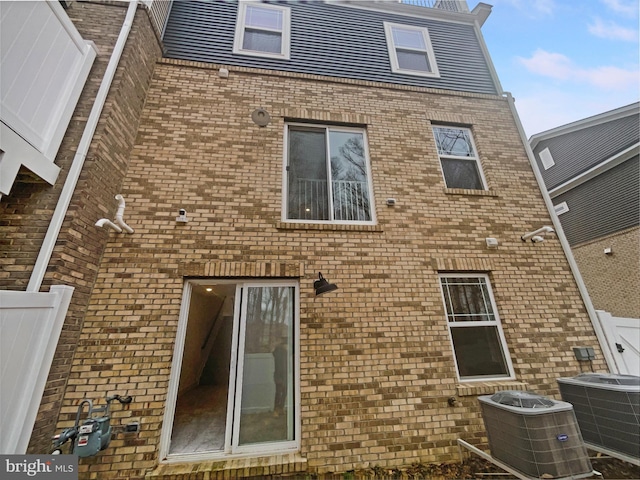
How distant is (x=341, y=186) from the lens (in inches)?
175

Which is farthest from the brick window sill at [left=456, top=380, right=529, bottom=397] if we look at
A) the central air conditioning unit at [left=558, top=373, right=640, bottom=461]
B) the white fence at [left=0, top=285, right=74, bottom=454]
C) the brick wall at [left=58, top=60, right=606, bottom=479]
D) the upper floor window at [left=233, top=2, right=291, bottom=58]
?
the upper floor window at [left=233, top=2, right=291, bottom=58]

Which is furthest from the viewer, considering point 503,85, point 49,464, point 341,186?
point 503,85

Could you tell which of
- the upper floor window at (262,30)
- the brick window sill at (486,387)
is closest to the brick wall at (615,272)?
the brick window sill at (486,387)

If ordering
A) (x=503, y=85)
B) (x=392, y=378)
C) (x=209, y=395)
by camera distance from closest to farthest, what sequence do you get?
(x=392, y=378) < (x=209, y=395) < (x=503, y=85)

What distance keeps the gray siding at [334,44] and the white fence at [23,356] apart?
4827 mm

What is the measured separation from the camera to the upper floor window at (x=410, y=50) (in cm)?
586

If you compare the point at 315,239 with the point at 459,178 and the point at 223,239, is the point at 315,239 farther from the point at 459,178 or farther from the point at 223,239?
the point at 459,178

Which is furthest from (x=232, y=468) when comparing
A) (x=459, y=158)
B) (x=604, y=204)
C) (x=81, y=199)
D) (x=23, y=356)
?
(x=604, y=204)

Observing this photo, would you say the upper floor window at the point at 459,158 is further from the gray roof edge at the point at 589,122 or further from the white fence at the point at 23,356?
the gray roof edge at the point at 589,122

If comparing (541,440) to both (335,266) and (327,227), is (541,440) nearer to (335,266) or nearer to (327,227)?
(335,266)

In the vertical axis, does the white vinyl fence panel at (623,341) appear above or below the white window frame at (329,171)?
below

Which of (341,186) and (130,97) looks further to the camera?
(341,186)

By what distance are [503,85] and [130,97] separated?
756 cm

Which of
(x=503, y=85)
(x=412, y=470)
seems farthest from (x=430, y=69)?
(x=412, y=470)
